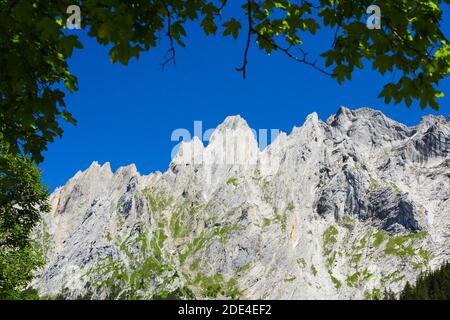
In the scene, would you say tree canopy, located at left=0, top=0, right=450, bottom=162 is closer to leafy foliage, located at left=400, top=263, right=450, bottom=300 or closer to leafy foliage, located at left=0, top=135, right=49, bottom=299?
leafy foliage, located at left=0, top=135, right=49, bottom=299

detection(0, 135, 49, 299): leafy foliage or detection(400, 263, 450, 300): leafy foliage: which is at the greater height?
detection(400, 263, 450, 300): leafy foliage

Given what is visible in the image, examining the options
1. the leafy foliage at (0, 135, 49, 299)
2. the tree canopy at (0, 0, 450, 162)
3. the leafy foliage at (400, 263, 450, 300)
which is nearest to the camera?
the tree canopy at (0, 0, 450, 162)

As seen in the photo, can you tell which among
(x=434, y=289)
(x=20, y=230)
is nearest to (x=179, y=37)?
(x=20, y=230)

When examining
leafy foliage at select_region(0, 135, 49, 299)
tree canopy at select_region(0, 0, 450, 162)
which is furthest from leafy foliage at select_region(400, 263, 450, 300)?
tree canopy at select_region(0, 0, 450, 162)

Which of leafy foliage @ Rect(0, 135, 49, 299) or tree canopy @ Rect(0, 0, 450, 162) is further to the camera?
leafy foliage @ Rect(0, 135, 49, 299)

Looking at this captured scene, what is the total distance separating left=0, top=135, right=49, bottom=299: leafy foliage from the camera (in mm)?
25844

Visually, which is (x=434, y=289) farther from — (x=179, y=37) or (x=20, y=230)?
(x=179, y=37)

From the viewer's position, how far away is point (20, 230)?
28.0 meters

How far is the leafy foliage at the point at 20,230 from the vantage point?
25.8 m

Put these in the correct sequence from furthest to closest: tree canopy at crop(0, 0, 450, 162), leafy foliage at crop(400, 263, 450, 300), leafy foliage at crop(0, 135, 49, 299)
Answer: leafy foliage at crop(400, 263, 450, 300)
leafy foliage at crop(0, 135, 49, 299)
tree canopy at crop(0, 0, 450, 162)

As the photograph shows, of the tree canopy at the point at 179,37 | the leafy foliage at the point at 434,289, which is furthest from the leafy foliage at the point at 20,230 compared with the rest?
→ the leafy foliage at the point at 434,289

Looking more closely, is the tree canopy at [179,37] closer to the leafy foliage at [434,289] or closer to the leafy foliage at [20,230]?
the leafy foliage at [20,230]

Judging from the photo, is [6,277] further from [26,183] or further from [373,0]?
[373,0]
